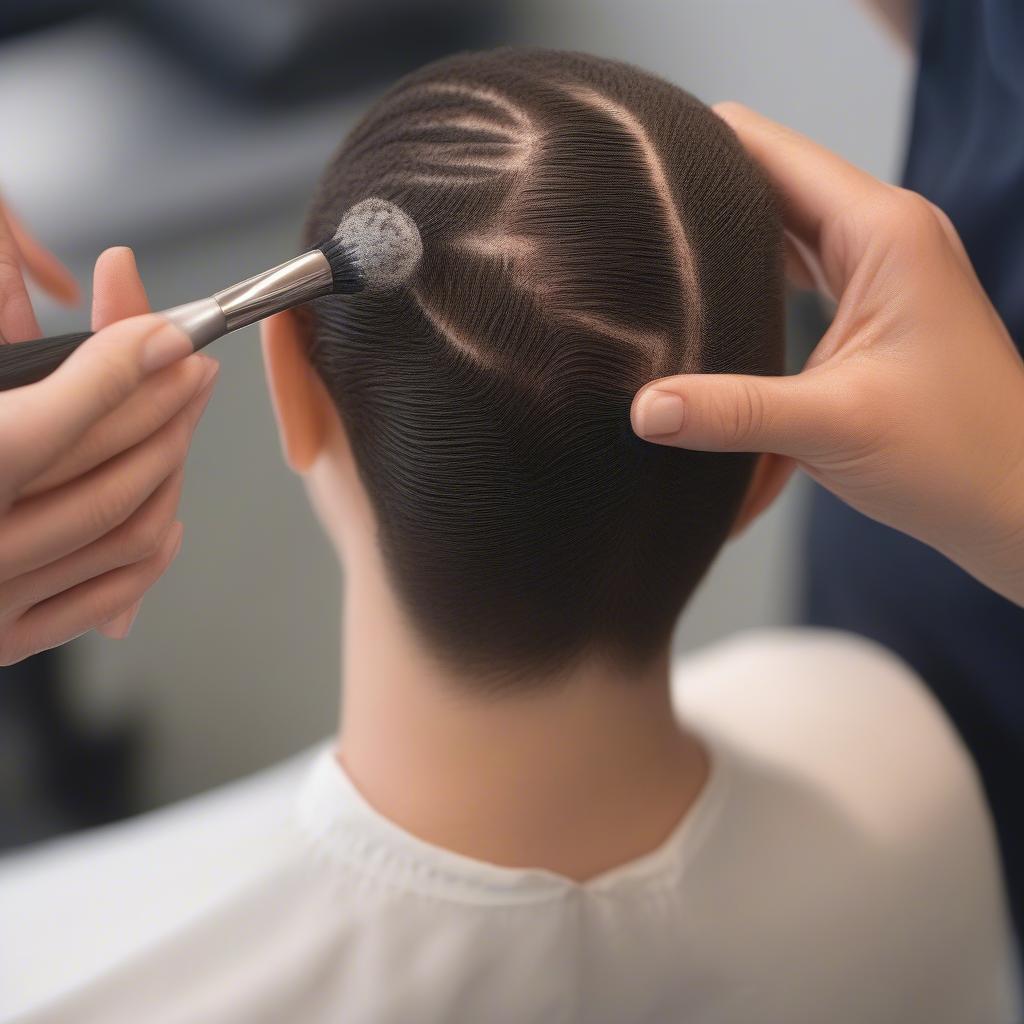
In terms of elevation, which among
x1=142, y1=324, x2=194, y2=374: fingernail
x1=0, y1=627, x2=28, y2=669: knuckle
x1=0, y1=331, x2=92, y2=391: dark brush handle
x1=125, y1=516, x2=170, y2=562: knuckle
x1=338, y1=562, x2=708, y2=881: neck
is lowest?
x1=338, y1=562, x2=708, y2=881: neck

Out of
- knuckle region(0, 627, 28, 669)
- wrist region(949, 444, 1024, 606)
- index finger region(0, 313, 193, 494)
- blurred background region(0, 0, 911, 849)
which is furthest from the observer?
blurred background region(0, 0, 911, 849)

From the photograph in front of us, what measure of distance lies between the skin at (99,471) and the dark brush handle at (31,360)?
0.09 ft

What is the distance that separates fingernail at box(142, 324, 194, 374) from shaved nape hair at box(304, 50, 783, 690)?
16 centimetres

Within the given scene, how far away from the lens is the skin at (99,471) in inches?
25.8

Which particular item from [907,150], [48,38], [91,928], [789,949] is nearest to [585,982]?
[789,949]

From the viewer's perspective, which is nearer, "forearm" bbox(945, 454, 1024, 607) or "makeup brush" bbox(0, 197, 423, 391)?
"makeup brush" bbox(0, 197, 423, 391)

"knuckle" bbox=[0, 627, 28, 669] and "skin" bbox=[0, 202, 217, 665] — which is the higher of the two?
"skin" bbox=[0, 202, 217, 665]

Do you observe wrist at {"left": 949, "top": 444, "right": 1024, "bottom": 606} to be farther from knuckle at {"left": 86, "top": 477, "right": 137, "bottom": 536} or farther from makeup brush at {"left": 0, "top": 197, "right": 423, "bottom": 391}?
knuckle at {"left": 86, "top": 477, "right": 137, "bottom": 536}

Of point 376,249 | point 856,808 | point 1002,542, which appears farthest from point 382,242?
point 856,808

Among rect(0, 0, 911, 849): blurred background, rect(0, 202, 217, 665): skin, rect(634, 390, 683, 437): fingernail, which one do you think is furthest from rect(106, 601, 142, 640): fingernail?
rect(0, 0, 911, 849): blurred background

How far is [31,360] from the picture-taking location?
70cm

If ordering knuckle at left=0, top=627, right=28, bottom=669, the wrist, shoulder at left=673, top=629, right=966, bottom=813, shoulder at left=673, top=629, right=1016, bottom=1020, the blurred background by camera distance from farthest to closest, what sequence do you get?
the blurred background < shoulder at left=673, top=629, right=966, bottom=813 < shoulder at left=673, top=629, right=1016, bottom=1020 < the wrist < knuckle at left=0, top=627, right=28, bottom=669

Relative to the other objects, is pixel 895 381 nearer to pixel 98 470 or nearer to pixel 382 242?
pixel 382 242

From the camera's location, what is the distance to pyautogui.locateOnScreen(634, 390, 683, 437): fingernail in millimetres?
739
